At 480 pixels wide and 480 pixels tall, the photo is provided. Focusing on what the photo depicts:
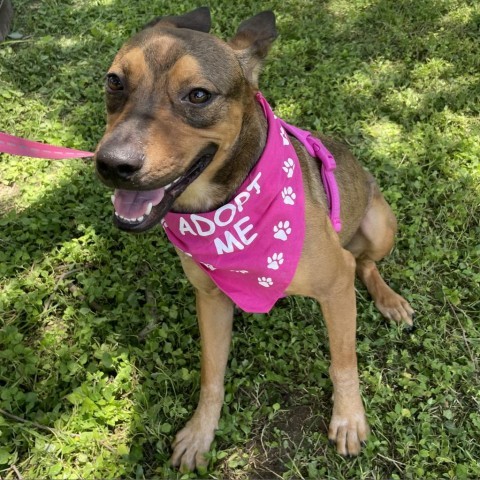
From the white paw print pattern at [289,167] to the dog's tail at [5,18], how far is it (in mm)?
4978

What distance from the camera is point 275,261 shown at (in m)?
2.99

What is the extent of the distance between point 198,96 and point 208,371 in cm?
180

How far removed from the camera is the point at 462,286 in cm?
419

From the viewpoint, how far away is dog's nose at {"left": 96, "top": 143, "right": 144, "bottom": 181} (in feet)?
7.49

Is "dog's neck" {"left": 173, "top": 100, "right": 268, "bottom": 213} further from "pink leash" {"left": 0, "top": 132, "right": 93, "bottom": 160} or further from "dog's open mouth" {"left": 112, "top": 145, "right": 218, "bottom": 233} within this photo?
"pink leash" {"left": 0, "top": 132, "right": 93, "bottom": 160}

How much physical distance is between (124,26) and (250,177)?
4555 mm

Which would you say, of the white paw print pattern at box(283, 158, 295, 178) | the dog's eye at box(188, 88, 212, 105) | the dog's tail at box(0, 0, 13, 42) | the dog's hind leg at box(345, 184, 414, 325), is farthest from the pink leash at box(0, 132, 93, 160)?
the dog's tail at box(0, 0, 13, 42)

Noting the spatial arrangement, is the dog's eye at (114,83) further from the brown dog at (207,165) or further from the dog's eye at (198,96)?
the dog's eye at (198,96)

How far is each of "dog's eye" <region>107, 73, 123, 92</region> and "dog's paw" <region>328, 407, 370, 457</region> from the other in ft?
7.65

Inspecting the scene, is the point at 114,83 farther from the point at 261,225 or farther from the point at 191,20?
the point at 261,225

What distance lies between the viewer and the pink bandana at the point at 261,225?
9.38ft

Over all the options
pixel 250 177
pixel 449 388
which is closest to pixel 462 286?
pixel 449 388

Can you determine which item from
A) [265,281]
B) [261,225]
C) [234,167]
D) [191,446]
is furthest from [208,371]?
[234,167]

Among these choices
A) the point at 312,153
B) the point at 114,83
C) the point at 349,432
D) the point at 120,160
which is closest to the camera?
the point at 120,160
